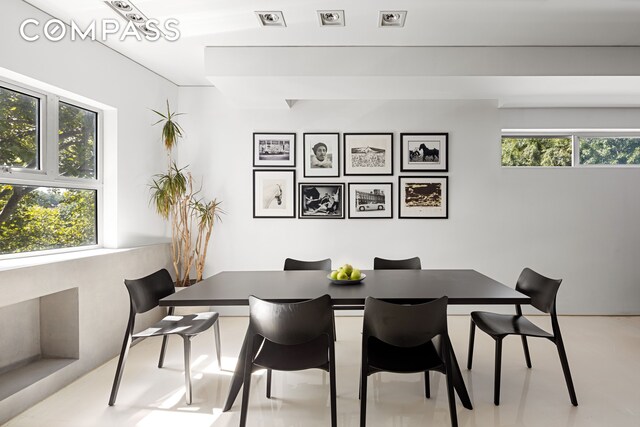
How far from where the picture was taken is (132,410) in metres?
2.62

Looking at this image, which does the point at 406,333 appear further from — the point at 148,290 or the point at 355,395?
the point at 148,290

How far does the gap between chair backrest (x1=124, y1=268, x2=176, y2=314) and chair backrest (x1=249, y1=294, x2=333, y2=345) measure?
3.29 feet

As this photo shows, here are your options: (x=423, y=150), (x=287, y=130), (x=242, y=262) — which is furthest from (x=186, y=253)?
(x=423, y=150)

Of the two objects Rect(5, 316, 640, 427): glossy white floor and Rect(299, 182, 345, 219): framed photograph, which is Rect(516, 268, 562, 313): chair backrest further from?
Rect(299, 182, 345, 219): framed photograph

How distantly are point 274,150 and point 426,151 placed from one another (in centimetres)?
185

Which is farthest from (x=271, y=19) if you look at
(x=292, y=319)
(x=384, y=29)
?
(x=292, y=319)

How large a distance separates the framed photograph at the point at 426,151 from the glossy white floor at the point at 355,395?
82.7 inches

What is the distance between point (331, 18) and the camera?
10.2 ft

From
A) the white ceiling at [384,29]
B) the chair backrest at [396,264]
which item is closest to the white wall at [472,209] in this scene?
the chair backrest at [396,264]

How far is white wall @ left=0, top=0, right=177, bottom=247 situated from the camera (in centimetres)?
279

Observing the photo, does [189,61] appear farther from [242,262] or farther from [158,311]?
[158,311]

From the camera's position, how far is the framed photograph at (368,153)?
188 inches

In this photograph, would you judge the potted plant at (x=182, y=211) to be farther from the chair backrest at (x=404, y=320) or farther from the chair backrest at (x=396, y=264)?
the chair backrest at (x=404, y=320)

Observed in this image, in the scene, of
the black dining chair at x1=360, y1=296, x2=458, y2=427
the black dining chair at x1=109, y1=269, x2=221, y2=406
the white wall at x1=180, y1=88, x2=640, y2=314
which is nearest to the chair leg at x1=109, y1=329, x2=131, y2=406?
the black dining chair at x1=109, y1=269, x2=221, y2=406
